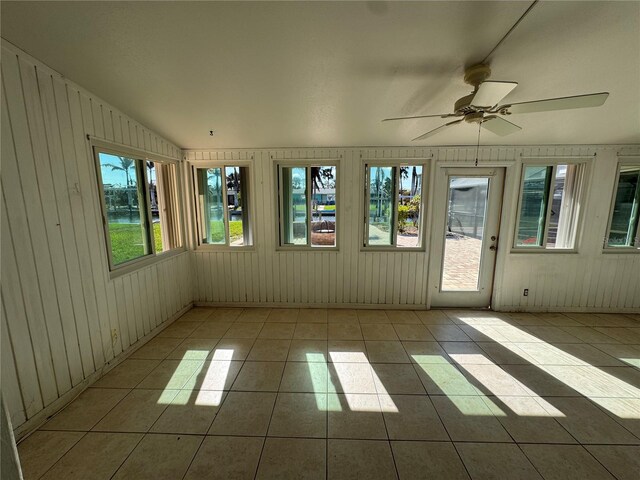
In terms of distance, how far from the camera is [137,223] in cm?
287

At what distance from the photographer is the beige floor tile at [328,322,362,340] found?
9.80ft

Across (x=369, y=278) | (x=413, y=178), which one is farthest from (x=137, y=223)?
(x=413, y=178)

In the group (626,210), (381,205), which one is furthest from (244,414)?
(626,210)

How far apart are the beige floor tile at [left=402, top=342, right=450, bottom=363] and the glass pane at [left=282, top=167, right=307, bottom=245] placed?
1.92 metres

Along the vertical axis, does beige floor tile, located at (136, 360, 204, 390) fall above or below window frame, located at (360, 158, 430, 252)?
below

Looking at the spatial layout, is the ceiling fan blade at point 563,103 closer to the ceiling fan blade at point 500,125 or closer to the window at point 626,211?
the ceiling fan blade at point 500,125

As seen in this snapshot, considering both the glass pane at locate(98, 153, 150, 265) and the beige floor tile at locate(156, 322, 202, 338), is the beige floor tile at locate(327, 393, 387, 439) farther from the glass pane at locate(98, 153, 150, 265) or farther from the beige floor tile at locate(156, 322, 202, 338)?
the glass pane at locate(98, 153, 150, 265)

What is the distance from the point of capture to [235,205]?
372cm

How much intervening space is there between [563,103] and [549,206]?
255cm

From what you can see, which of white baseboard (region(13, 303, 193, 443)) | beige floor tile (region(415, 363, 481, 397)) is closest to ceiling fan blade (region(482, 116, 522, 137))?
beige floor tile (region(415, 363, 481, 397))

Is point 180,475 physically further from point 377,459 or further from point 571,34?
point 571,34

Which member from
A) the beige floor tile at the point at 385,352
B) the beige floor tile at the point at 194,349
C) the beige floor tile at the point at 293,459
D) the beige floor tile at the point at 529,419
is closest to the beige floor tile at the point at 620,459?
the beige floor tile at the point at 529,419

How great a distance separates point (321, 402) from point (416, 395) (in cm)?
77

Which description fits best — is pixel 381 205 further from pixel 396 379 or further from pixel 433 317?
pixel 396 379
